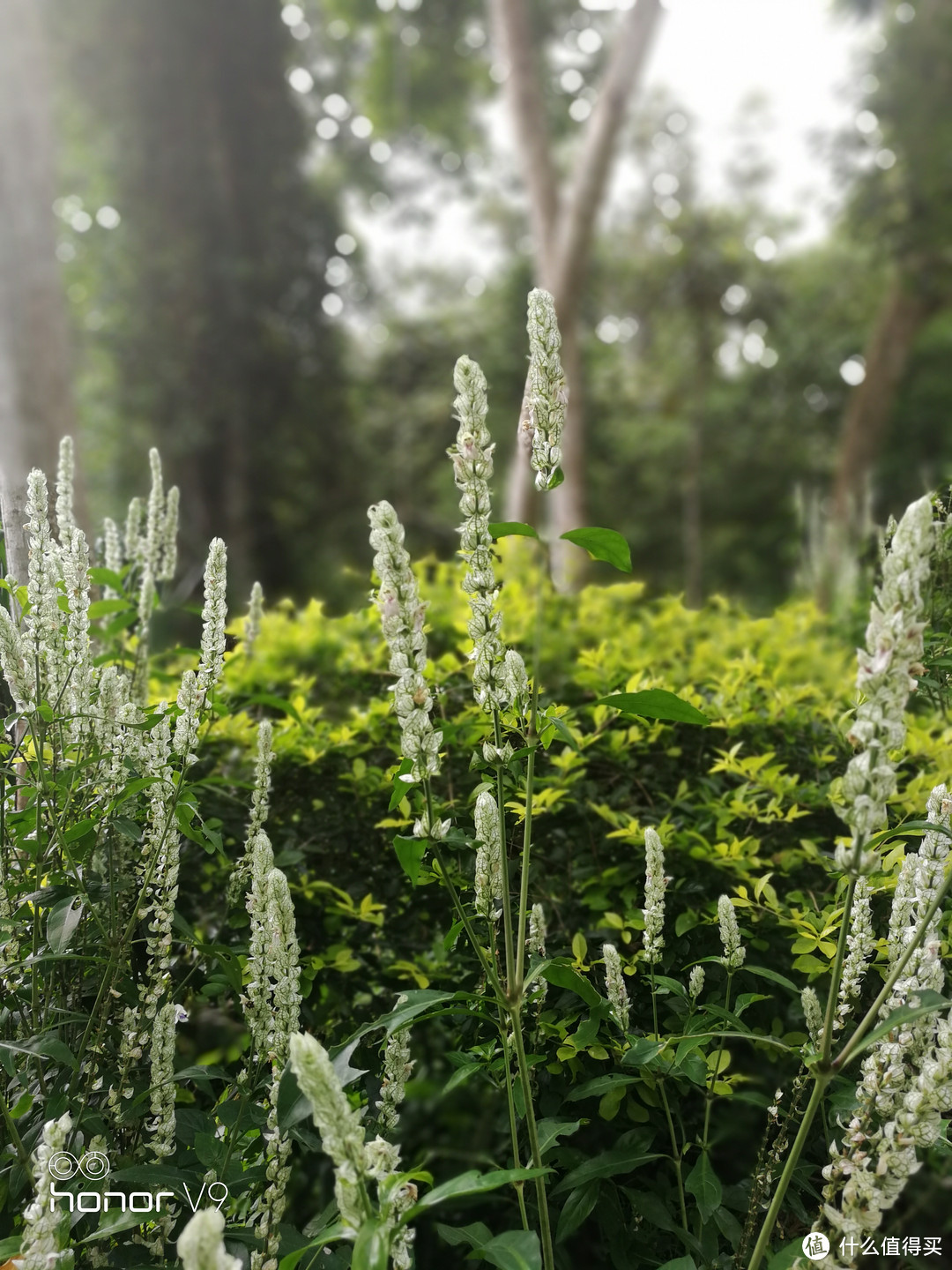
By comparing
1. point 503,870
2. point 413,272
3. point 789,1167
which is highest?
point 413,272

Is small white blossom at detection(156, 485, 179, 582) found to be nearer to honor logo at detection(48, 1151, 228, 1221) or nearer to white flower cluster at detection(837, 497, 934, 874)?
honor logo at detection(48, 1151, 228, 1221)

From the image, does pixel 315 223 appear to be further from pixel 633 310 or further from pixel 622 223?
pixel 622 223

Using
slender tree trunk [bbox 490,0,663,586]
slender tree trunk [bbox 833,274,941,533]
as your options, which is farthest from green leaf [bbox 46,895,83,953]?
slender tree trunk [bbox 833,274,941,533]

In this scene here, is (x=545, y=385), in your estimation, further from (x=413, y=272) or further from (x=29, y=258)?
(x=413, y=272)

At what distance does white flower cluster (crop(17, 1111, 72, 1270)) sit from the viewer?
0.88m

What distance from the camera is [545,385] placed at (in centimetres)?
97

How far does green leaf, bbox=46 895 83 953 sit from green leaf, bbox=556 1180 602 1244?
719 millimetres

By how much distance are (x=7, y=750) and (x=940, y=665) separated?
1344 mm

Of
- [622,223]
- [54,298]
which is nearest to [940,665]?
[54,298]

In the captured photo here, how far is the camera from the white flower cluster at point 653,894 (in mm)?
1184

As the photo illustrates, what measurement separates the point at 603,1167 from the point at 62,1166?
0.66 metres

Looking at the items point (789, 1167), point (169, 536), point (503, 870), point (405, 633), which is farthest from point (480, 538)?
point (169, 536)

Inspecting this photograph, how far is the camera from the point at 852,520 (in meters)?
4.09

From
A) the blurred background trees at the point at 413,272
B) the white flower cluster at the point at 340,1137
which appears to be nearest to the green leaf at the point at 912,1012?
the white flower cluster at the point at 340,1137
